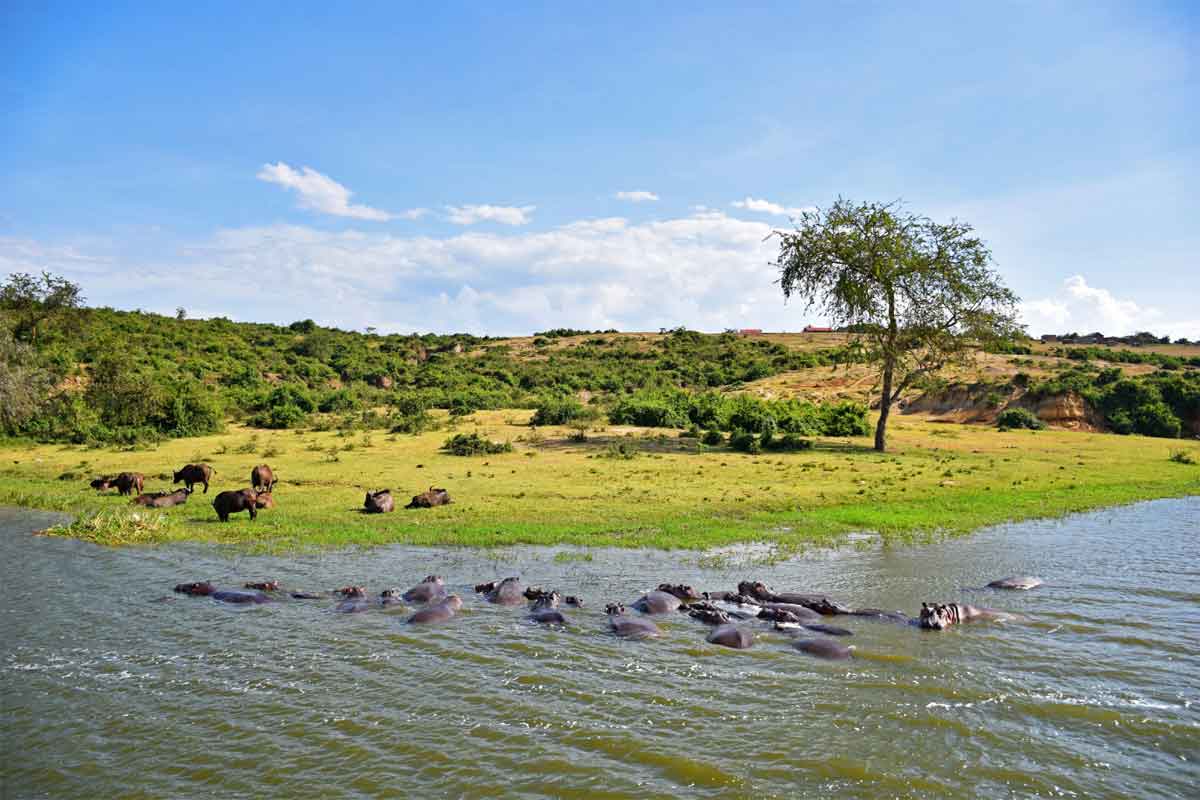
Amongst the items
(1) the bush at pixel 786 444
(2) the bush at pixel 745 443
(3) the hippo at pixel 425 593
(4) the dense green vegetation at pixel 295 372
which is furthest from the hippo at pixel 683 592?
(4) the dense green vegetation at pixel 295 372

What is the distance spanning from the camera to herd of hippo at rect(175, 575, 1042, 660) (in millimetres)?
9922

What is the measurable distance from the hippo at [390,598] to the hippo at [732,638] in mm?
4395

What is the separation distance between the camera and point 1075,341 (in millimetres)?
77250

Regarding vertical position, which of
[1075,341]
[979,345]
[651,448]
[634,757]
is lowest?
[634,757]

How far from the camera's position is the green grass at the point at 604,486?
52.5 ft

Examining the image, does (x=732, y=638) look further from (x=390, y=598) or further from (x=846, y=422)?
(x=846, y=422)

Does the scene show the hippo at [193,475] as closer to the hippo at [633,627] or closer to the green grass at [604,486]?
the green grass at [604,486]

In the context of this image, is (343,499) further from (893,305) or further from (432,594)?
(893,305)

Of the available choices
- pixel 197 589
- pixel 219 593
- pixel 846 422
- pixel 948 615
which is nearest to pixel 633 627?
pixel 948 615

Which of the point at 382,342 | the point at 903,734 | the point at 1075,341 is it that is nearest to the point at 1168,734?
the point at 903,734

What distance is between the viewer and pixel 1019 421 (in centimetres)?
3884

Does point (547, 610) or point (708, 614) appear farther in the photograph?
point (547, 610)

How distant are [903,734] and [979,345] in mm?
27485

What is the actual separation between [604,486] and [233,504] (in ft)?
29.5
